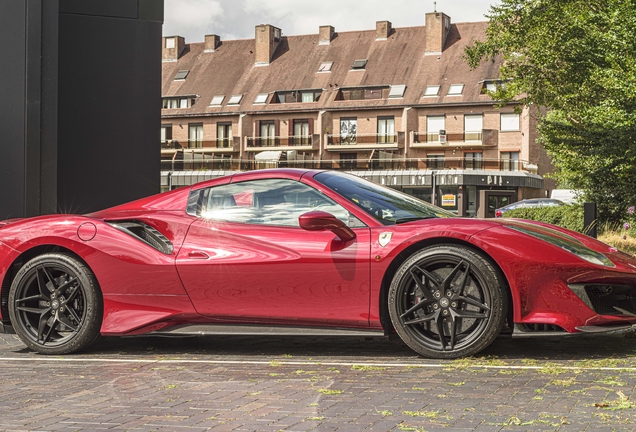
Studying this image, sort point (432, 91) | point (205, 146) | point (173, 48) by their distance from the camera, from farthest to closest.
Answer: point (173, 48)
point (205, 146)
point (432, 91)

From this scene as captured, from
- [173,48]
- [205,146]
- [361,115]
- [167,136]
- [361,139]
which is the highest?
[173,48]

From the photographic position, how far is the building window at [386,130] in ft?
229

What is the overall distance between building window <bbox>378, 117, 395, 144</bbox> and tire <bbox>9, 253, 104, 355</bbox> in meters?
64.3

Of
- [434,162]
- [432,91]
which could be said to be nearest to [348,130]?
[432,91]

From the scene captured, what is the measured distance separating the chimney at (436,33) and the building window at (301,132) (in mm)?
11856

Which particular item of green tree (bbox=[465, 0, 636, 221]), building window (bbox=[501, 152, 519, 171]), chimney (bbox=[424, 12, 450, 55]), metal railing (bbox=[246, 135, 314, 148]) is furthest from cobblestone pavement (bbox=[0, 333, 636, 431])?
metal railing (bbox=[246, 135, 314, 148])

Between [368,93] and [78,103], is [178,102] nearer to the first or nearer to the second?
[368,93]

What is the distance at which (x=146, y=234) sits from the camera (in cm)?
613

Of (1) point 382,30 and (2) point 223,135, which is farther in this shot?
(2) point 223,135

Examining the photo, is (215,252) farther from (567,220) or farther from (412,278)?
(567,220)

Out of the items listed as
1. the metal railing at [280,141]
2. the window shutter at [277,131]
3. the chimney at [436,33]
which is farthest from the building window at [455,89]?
the window shutter at [277,131]

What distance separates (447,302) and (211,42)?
262 ft

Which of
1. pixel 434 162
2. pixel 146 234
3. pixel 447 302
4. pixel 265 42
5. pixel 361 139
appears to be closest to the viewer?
pixel 447 302

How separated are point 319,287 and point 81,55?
5695 millimetres
